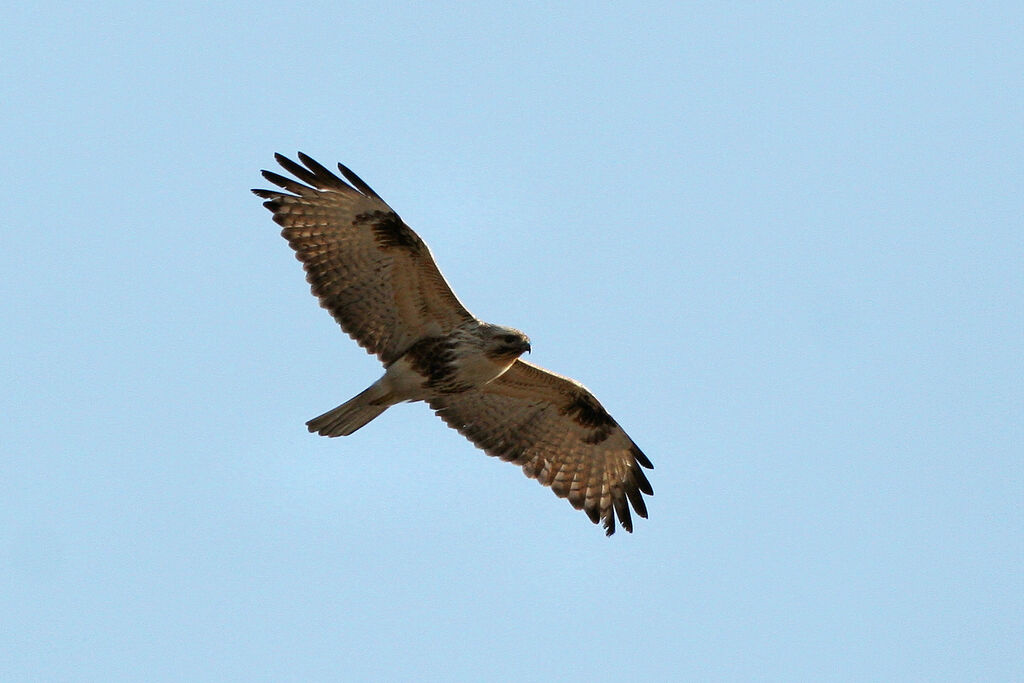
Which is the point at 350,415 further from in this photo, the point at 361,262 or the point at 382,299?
the point at 361,262

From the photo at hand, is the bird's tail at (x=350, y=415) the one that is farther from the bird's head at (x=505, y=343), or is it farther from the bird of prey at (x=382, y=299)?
the bird's head at (x=505, y=343)

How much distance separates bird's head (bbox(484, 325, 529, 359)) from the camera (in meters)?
13.5

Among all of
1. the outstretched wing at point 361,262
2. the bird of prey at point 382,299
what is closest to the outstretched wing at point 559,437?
the bird of prey at point 382,299

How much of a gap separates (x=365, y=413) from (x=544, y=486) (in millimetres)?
2500

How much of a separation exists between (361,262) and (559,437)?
113 inches

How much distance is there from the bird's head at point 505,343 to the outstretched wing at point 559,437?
110 cm

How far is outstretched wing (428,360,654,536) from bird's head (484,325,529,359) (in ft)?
3.60

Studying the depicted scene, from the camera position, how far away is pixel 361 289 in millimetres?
13945

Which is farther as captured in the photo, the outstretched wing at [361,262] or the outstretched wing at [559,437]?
the outstretched wing at [559,437]

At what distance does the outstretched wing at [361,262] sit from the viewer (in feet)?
45.0

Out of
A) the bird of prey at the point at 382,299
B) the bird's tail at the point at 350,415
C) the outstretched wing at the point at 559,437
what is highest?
the outstretched wing at the point at 559,437

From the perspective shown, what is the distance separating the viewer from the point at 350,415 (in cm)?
1361


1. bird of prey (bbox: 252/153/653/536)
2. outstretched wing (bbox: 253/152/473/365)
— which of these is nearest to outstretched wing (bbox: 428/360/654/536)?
bird of prey (bbox: 252/153/653/536)

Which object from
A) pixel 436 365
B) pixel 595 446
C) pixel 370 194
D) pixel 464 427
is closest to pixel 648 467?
pixel 595 446
